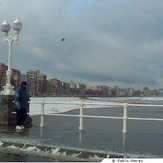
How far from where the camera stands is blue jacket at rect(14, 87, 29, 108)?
15414 mm

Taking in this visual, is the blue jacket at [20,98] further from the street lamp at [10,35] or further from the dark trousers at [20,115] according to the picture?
the street lamp at [10,35]

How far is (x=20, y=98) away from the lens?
50.9 ft

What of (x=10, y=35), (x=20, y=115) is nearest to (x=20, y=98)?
(x=20, y=115)

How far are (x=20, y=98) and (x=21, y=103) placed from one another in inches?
8.1

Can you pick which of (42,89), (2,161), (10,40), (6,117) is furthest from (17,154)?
(42,89)

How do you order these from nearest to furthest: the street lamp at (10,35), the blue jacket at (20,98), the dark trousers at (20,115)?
the blue jacket at (20,98), the dark trousers at (20,115), the street lamp at (10,35)

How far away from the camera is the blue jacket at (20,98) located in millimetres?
15414

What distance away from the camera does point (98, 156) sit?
957cm

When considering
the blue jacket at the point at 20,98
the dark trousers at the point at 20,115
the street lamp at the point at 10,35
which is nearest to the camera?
the blue jacket at the point at 20,98

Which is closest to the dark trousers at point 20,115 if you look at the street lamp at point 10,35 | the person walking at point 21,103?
the person walking at point 21,103

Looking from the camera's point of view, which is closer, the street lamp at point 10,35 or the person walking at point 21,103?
the person walking at point 21,103

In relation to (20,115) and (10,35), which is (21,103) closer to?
(20,115)

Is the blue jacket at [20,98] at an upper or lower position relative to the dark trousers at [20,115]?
upper

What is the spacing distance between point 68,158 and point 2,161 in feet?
5.26
